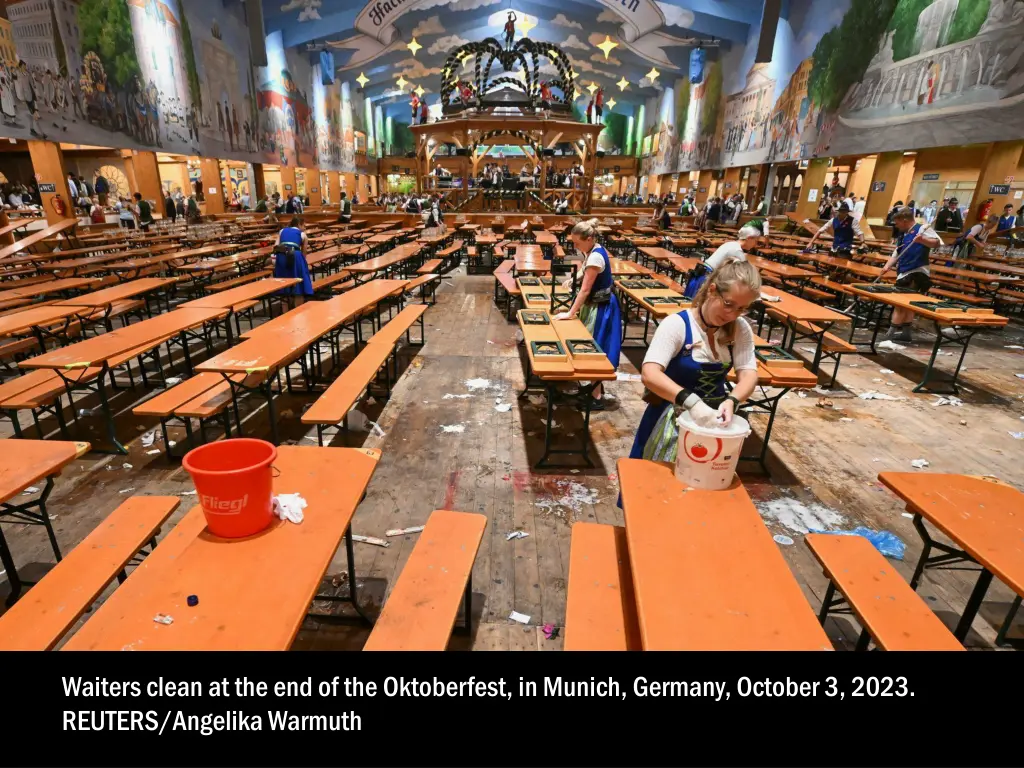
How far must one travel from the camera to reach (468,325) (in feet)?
27.5

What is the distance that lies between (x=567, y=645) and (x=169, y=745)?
3.85 feet

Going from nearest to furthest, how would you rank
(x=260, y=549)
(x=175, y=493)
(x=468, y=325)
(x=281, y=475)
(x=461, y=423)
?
1. (x=260, y=549)
2. (x=281, y=475)
3. (x=175, y=493)
4. (x=461, y=423)
5. (x=468, y=325)

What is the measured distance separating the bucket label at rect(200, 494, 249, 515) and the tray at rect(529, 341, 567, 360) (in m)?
2.40

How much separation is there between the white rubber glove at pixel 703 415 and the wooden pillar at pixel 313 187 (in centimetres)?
2945

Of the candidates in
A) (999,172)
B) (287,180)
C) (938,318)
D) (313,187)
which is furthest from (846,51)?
(313,187)

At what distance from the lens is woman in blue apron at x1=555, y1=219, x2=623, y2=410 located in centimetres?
442

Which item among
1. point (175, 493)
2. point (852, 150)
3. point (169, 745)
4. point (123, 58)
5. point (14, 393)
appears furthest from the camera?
point (852, 150)

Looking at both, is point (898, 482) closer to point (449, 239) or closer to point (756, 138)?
point (449, 239)

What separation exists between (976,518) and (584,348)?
242 centimetres

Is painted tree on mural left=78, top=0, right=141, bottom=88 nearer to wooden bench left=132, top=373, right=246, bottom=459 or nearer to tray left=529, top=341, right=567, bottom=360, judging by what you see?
wooden bench left=132, top=373, right=246, bottom=459

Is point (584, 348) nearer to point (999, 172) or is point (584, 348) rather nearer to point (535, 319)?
point (535, 319)

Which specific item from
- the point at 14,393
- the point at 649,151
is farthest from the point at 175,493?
the point at 649,151

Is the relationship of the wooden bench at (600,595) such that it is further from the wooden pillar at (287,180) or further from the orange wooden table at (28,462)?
the wooden pillar at (287,180)

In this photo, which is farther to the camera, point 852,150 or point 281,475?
point 852,150
